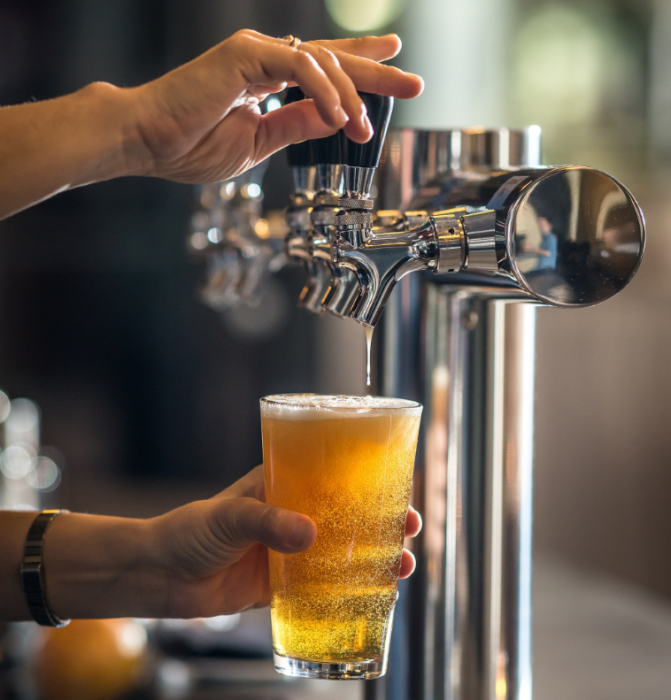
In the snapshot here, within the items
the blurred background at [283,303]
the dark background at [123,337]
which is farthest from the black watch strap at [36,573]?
the dark background at [123,337]

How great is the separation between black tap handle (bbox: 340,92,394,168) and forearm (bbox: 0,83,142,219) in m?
0.15

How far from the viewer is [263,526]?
62 centimetres

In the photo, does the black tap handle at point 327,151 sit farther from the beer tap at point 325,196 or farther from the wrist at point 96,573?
the wrist at point 96,573

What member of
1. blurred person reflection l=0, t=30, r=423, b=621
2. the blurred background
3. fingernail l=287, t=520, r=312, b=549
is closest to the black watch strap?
blurred person reflection l=0, t=30, r=423, b=621

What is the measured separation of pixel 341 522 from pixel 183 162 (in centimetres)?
30

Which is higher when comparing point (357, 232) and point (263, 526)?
point (357, 232)

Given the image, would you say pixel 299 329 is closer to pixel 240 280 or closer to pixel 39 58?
pixel 39 58

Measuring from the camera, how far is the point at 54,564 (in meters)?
0.81

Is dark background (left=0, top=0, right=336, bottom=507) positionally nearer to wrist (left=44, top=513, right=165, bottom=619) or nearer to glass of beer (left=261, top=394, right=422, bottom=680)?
wrist (left=44, top=513, right=165, bottom=619)

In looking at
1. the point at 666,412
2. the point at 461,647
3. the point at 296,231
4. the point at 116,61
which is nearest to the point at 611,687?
the point at 461,647

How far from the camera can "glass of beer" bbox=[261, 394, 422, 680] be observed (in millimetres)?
612

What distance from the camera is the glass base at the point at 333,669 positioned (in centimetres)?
62

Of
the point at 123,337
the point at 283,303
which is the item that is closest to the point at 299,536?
the point at 283,303

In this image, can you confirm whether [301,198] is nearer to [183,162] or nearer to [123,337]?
[183,162]
